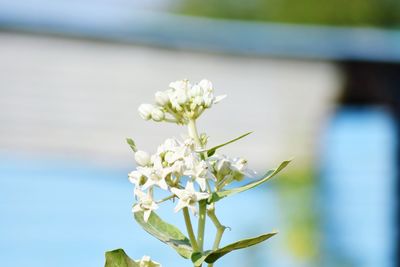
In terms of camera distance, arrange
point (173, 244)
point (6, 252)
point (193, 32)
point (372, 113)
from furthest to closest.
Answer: point (372, 113) < point (193, 32) < point (6, 252) < point (173, 244)

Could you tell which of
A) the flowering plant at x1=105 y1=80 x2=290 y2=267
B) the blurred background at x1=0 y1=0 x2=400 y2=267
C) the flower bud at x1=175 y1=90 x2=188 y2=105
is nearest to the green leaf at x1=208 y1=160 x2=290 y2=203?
the flowering plant at x1=105 y1=80 x2=290 y2=267

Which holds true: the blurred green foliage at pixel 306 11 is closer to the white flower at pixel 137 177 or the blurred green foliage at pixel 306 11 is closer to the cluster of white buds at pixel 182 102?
the cluster of white buds at pixel 182 102

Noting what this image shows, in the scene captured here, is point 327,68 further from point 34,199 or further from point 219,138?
point 34,199

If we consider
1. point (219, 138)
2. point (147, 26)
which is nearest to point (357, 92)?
point (219, 138)

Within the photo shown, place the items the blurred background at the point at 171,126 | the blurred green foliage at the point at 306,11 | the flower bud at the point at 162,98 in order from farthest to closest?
the blurred green foliage at the point at 306,11 < the blurred background at the point at 171,126 < the flower bud at the point at 162,98

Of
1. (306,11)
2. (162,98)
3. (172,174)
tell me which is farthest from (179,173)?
(306,11)

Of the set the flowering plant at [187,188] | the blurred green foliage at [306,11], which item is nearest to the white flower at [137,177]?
the flowering plant at [187,188]
